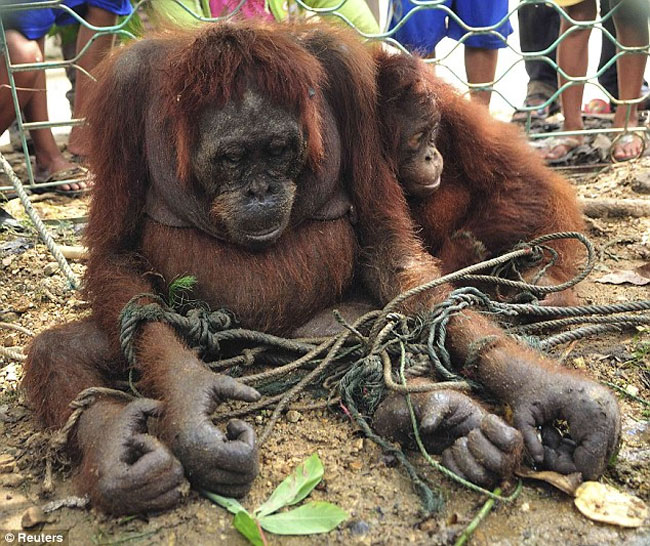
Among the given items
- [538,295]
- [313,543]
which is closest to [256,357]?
[313,543]

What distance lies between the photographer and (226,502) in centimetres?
233

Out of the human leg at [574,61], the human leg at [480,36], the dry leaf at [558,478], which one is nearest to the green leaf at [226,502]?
the dry leaf at [558,478]

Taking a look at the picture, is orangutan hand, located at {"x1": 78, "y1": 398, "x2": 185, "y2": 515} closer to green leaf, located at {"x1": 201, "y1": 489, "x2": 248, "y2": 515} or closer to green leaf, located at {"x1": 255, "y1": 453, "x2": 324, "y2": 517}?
green leaf, located at {"x1": 201, "y1": 489, "x2": 248, "y2": 515}

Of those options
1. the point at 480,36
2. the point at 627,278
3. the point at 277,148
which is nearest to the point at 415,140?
the point at 277,148

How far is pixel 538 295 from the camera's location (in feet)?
11.5

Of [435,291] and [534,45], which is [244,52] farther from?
[534,45]

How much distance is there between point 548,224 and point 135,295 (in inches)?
80.8

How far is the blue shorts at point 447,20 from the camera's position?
226 inches

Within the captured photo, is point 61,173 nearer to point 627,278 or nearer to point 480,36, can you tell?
point 480,36

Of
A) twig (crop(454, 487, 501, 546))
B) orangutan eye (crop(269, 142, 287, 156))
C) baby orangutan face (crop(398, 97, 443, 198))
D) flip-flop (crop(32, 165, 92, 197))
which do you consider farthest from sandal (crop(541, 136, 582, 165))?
twig (crop(454, 487, 501, 546))

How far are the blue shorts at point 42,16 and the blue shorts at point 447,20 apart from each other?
85.5 inches

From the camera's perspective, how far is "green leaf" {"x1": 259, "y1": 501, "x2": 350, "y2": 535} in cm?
221

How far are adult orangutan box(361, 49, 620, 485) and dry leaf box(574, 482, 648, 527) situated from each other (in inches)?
2.5

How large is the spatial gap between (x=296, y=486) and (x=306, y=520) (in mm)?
157
